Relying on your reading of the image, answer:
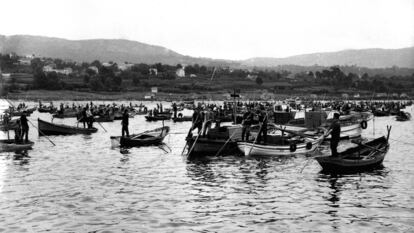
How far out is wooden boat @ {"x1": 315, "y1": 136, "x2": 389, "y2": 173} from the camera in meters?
23.8

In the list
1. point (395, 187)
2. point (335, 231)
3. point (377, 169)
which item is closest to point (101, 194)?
point (335, 231)

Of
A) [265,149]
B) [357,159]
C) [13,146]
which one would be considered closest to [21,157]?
[13,146]

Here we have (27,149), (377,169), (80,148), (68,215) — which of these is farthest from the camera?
(80,148)

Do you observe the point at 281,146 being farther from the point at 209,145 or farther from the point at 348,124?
the point at 348,124

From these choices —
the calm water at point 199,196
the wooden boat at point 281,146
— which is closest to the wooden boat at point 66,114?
the calm water at point 199,196

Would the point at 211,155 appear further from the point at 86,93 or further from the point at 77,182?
the point at 86,93

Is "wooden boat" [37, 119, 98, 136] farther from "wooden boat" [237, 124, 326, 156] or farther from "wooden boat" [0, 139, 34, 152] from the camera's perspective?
"wooden boat" [237, 124, 326, 156]

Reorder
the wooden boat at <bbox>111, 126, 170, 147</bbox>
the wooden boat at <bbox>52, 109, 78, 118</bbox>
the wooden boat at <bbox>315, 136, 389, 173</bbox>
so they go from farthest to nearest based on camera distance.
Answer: the wooden boat at <bbox>52, 109, 78, 118</bbox> < the wooden boat at <bbox>111, 126, 170, 147</bbox> < the wooden boat at <bbox>315, 136, 389, 173</bbox>

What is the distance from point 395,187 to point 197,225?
10.5 metres

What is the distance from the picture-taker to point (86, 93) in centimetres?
16875

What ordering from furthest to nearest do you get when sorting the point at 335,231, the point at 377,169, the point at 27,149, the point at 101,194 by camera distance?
the point at 27,149, the point at 377,169, the point at 101,194, the point at 335,231

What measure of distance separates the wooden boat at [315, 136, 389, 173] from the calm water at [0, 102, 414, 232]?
59 cm

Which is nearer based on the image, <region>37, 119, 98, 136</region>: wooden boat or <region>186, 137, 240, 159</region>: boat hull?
<region>186, 137, 240, 159</region>: boat hull

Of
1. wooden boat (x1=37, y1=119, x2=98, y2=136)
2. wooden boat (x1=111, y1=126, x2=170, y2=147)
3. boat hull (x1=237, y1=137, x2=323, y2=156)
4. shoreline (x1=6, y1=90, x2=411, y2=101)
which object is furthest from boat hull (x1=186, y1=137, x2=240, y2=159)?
shoreline (x1=6, y1=90, x2=411, y2=101)
